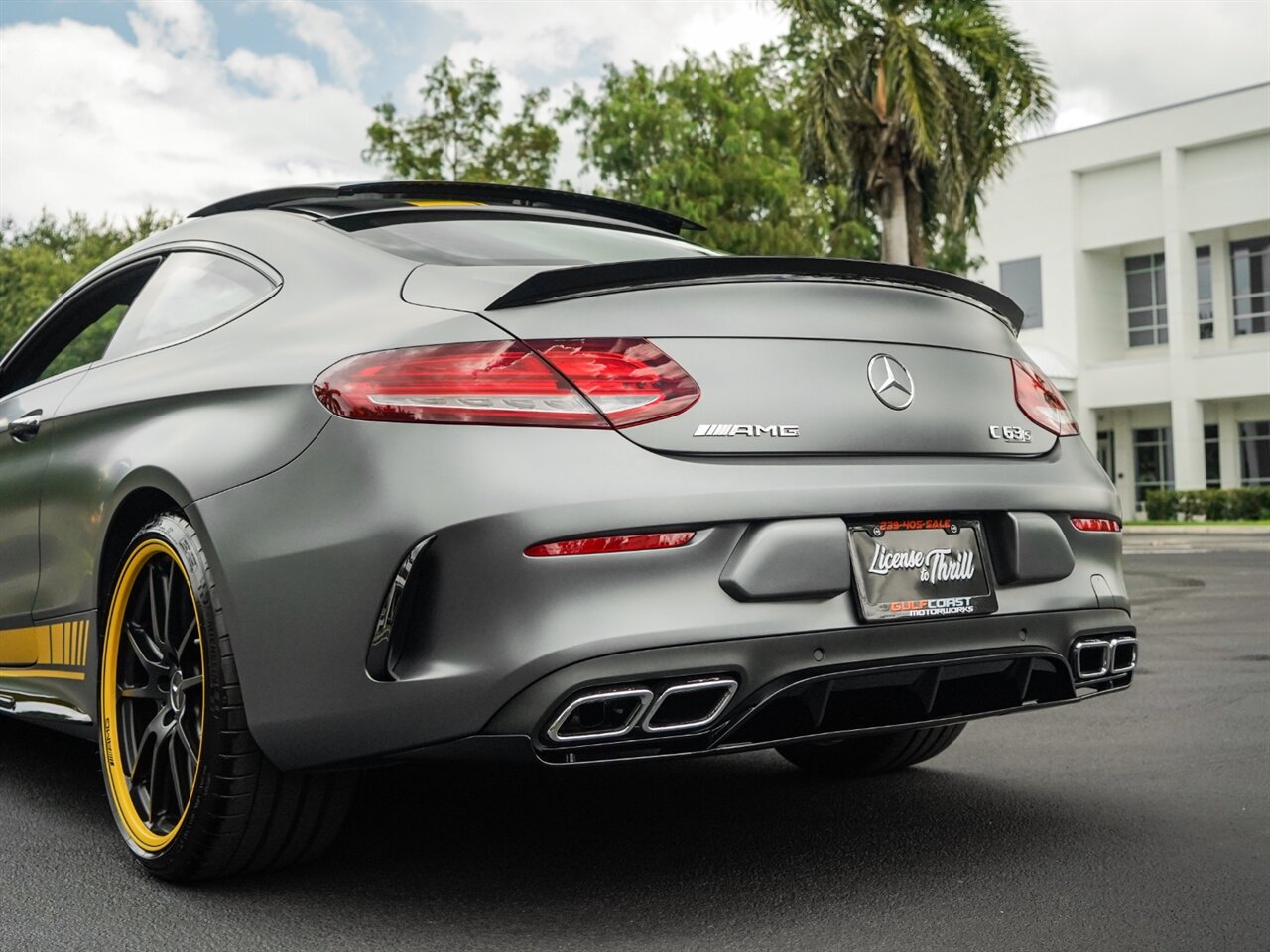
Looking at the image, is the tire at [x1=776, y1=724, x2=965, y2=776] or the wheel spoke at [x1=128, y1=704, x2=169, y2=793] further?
the tire at [x1=776, y1=724, x2=965, y2=776]

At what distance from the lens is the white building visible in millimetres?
39812

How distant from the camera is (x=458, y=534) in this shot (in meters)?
2.75

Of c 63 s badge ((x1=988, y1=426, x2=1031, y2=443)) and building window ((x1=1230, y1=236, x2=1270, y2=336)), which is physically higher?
building window ((x1=1230, y1=236, x2=1270, y2=336))

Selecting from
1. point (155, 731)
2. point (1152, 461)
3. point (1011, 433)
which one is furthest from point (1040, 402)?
point (1152, 461)

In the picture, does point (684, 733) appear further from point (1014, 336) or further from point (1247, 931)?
point (1014, 336)

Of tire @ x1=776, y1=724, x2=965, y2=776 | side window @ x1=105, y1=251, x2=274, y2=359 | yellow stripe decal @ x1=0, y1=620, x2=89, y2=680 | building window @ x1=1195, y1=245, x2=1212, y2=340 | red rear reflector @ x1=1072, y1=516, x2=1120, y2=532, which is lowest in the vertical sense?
tire @ x1=776, y1=724, x2=965, y2=776

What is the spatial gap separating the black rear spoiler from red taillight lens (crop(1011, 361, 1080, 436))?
0.31 m

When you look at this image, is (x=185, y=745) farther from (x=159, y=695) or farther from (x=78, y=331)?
(x=78, y=331)

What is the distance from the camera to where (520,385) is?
283 centimetres

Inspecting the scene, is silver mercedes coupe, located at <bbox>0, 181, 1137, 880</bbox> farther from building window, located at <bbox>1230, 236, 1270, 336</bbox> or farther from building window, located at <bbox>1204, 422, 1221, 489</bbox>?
building window, located at <bbox>1204, 422, 1221, 489</bbox>

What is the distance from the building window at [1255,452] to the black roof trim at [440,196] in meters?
40.1

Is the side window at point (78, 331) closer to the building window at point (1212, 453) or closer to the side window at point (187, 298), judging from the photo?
the side window at point (187, 298)

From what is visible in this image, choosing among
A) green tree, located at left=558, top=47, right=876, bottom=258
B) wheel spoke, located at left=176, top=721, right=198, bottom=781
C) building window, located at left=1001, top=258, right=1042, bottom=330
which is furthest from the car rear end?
building window, located at left=1001, top=258, right=1042, bottom=330

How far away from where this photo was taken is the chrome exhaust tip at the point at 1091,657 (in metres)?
3.33
